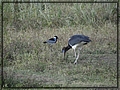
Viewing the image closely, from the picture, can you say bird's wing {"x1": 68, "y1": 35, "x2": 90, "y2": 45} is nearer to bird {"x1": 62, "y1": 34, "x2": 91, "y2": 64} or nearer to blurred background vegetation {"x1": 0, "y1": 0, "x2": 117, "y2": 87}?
bird {"x1": 62, "y1": 34, "x2": 91, "y2": 64}

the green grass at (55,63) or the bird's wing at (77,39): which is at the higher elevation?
the bird's wing at (77,39)

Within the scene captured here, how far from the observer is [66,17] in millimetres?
6422

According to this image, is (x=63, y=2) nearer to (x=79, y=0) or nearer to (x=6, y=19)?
(x=79, y=0)

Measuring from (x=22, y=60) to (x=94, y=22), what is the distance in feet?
3.53

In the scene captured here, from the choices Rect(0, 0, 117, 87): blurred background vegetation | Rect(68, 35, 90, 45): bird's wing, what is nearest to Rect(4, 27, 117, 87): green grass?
Rect(0, 0, 117, 87): blurred background vegetation

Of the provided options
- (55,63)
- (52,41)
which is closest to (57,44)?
(52,41)

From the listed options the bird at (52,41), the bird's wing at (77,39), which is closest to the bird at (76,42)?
the bird's wing at (77,39)

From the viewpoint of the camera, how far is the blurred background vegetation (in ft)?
19.8

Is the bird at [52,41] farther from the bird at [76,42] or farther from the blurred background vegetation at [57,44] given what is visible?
the bird at [76,42]

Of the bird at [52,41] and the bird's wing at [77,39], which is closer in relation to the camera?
the bird's wing at [77,39]

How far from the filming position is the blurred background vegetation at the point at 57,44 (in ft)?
19.8

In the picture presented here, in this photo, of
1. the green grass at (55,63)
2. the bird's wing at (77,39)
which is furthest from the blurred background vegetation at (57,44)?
the bird's wing at (77,39)

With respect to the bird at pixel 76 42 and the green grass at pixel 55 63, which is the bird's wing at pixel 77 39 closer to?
the bird at pixel 76 42

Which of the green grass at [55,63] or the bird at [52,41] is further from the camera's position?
the bird at [52,41]
